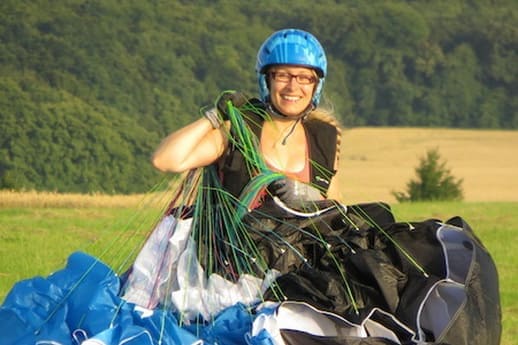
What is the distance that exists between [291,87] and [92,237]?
836 cm

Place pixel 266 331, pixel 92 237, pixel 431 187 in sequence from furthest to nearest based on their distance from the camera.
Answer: pixel 431 187
pixel 92 237
pixel 266 331

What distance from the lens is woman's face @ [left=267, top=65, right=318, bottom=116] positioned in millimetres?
4609

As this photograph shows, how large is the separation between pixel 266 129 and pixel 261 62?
278 millimetres

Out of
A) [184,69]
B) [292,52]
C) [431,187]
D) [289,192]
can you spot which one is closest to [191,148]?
[289,192]

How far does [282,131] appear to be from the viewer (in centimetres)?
475

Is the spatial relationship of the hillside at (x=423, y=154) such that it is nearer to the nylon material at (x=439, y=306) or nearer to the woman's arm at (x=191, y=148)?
the woman's arm at (x=191, y=148)

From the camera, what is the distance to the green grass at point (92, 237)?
30.1ft

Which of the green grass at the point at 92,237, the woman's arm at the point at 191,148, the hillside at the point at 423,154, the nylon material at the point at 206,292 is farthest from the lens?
the hillside at the point at 423,154

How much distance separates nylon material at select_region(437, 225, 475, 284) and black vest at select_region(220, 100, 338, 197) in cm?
54

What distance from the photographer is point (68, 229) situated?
13.3 meters

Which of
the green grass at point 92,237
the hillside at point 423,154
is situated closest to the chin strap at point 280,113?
the green grass at point 92,237

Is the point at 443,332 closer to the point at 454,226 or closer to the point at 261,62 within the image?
the point at 454,226

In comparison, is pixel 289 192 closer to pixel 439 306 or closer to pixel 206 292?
pixel 206 292

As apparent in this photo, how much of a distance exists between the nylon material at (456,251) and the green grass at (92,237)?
2.41 meters
